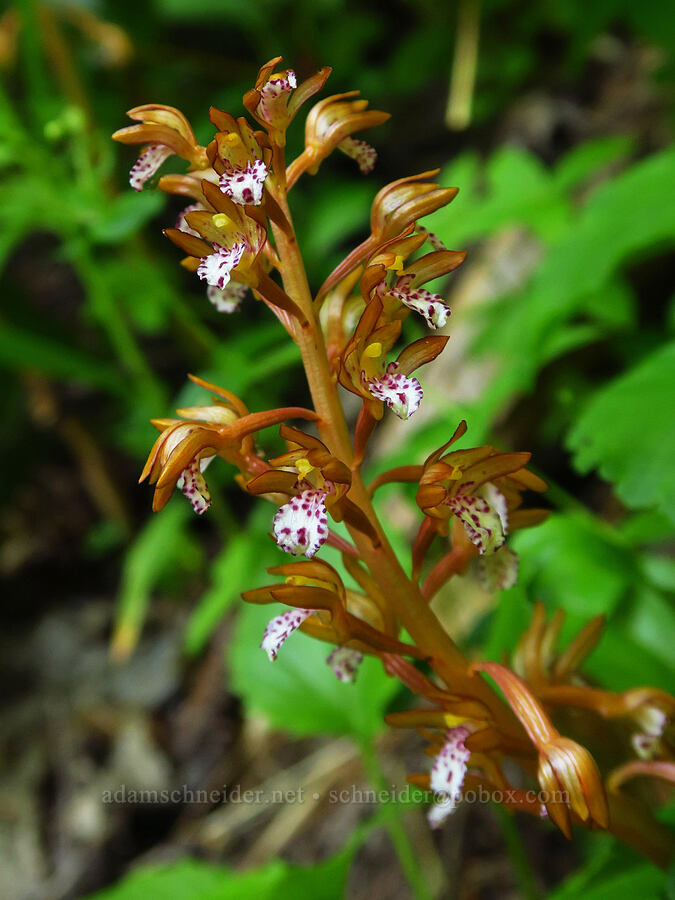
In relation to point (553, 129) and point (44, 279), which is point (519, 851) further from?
A: point (44, 279)

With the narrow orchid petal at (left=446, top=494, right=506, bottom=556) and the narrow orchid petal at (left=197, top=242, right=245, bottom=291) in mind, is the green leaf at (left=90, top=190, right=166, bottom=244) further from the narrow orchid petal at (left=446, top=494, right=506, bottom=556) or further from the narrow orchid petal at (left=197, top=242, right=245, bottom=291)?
the narrow orchid petal at (left=446, top=494, right=506, bottom=556)

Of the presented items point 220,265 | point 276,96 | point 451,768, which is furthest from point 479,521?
point 276,96

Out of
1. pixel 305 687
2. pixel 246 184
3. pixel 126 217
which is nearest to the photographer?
pixel 246 184

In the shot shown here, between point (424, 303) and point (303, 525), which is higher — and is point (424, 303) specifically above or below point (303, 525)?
above

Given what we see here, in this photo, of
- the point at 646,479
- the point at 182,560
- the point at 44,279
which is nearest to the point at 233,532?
the point at 182,560

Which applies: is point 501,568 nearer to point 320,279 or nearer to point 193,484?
point 193,484

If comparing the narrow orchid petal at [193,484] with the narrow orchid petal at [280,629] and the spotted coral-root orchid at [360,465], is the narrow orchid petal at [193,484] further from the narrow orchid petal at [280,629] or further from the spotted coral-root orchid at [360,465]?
the narrow orchid petal at [280,629]

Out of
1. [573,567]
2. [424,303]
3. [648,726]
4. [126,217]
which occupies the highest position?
[126,217]
